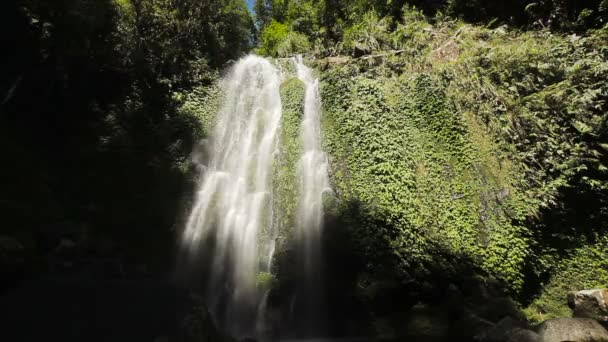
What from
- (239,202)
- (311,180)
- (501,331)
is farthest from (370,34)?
(501,331)

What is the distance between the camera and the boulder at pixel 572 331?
24.8 ft

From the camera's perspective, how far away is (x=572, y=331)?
24.9 ft

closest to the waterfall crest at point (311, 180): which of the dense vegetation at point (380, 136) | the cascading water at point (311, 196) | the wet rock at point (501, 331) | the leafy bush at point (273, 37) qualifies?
the cascading water at point (311, 196)

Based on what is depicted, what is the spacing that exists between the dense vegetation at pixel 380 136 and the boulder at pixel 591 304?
55cm

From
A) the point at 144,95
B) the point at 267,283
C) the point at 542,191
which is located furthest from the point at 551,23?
the point at 144,95

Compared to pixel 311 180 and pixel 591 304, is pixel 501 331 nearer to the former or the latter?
pixel 591 304

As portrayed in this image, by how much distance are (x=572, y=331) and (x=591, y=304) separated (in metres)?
2.45

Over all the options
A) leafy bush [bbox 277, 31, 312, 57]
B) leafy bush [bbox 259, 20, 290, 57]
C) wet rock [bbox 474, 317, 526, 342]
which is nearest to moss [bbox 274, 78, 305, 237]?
leafy bush [bbox 277, 31, 312, 57]

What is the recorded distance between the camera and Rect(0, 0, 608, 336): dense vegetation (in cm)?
1041

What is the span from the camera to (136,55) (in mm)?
15672

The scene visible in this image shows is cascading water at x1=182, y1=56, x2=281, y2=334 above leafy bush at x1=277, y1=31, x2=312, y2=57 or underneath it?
underneath

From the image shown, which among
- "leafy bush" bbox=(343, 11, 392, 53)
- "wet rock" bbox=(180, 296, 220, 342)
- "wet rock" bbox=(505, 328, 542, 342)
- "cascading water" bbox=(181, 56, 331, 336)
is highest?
"leafy bush" bbox=(343, 11, 392, 53)

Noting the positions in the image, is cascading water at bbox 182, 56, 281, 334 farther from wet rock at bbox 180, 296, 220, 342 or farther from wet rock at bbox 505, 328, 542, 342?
wet rock at bbox 505, 328, 542, 342

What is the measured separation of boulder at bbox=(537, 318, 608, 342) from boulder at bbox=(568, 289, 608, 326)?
4.62 feet
